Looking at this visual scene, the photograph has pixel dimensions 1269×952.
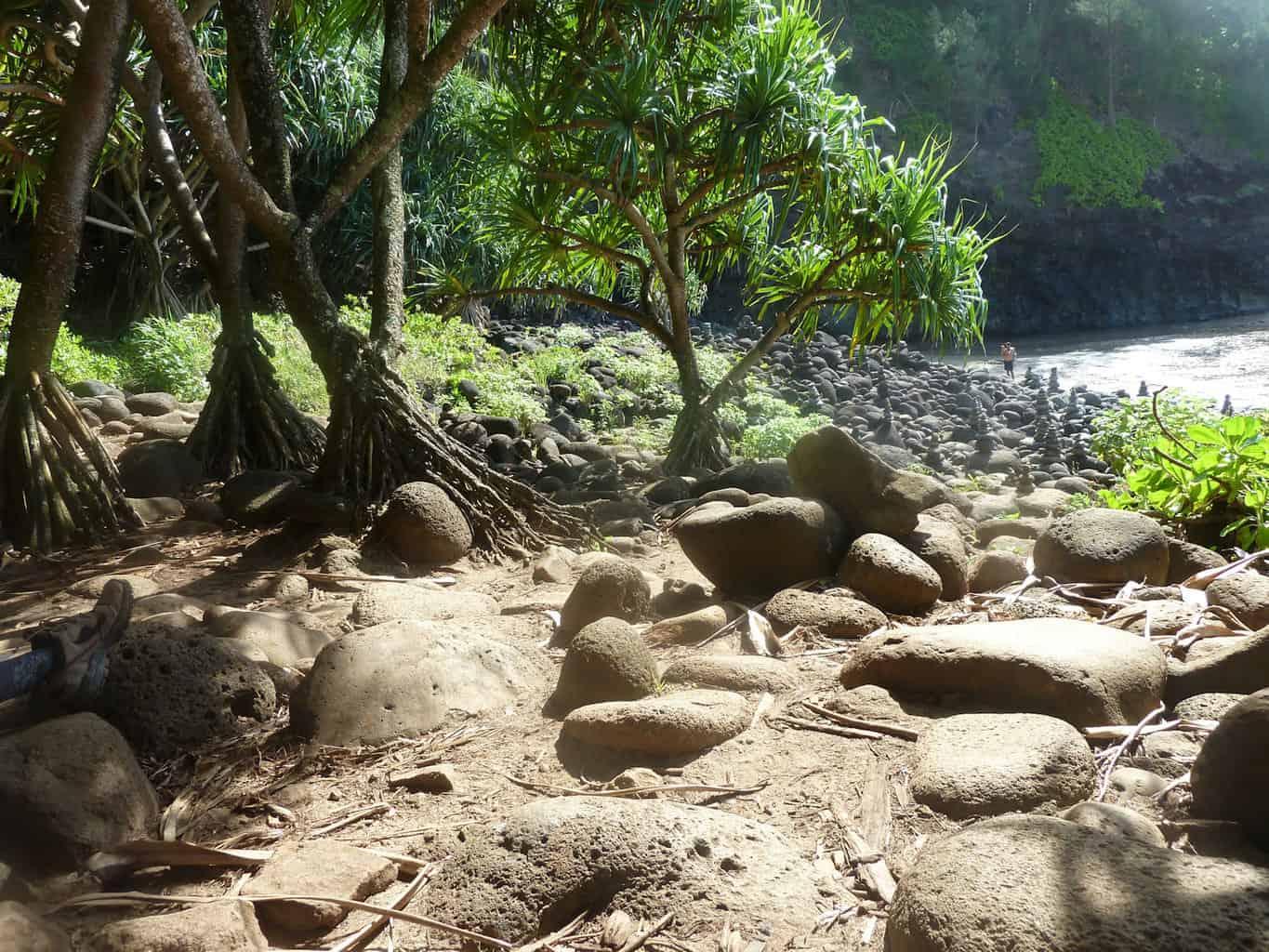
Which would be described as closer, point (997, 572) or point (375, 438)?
point (997, 572)

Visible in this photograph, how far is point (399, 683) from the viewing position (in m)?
2.49

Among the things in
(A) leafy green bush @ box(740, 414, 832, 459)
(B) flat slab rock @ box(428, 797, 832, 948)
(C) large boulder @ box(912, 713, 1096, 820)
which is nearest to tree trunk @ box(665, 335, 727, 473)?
(A) leafy green bush @ box(740, 414, 832, 459)

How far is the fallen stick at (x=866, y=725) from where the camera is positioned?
2.20 metres

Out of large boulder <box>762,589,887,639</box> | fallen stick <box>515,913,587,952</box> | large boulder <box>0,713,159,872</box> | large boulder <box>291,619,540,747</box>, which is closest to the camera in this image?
fallen stick <box>515,913,587,952</box>

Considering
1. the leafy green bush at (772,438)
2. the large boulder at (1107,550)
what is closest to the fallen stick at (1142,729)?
the large boulder at (1107,550)

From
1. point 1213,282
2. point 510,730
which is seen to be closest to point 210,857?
point 510,730

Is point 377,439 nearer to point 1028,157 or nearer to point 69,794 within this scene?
point 69,794

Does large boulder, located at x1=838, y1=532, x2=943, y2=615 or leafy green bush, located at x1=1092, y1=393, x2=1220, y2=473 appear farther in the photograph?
leafy green bush, located at x1=1092, y1=393, x2=1220, y2=473

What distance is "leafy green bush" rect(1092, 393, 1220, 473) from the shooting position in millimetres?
5820

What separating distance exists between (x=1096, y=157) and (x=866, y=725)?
28.0m

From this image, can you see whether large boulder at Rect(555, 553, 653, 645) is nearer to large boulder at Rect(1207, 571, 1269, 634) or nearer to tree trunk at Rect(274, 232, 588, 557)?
tree trunk at Rect(274, 232, 588, 557)

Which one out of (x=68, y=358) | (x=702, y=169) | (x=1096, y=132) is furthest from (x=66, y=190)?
(x=1096, y=132)

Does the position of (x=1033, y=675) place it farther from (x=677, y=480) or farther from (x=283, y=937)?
(x=677, y=480)

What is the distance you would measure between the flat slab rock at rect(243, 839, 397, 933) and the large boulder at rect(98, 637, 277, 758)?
627 mm
